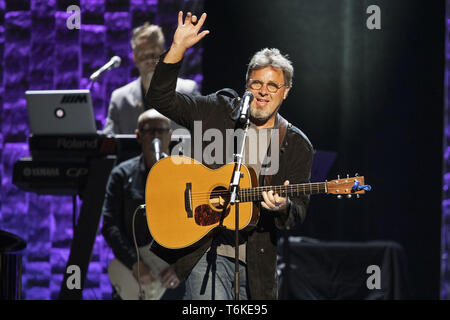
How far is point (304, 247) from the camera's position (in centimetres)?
588

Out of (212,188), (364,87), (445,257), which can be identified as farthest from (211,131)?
(445,257)

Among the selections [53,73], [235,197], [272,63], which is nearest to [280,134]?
[272,63]

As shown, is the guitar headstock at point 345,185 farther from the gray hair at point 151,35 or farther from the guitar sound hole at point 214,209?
the gray hair at point 151,35

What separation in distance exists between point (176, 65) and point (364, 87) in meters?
3.55

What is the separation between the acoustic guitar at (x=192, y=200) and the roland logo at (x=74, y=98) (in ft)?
4.13

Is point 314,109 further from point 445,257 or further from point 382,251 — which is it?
point 445,257

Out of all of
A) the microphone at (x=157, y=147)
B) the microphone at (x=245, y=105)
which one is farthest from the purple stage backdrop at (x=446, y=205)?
the microphone at (x=245, y=105)

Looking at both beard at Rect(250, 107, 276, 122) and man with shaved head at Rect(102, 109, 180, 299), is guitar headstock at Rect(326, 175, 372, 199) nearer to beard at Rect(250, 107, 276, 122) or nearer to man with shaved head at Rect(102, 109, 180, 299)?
beard at Rect(250, 107, 276, 122)

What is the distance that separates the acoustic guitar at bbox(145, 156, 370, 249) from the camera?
10.7 feet

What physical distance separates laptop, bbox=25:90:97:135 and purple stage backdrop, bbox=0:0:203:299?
6.11 ft

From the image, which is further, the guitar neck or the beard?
the beard

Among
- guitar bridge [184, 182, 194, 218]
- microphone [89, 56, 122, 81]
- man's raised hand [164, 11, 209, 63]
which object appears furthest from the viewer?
microphone [89, 56, 122, 81]

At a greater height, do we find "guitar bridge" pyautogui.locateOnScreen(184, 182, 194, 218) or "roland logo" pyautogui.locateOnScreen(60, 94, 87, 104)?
"roland logo" pyautogui.locateOnScreen(60, 94, 87, 104)

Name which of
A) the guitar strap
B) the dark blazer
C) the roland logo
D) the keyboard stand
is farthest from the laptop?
the guitar strap
